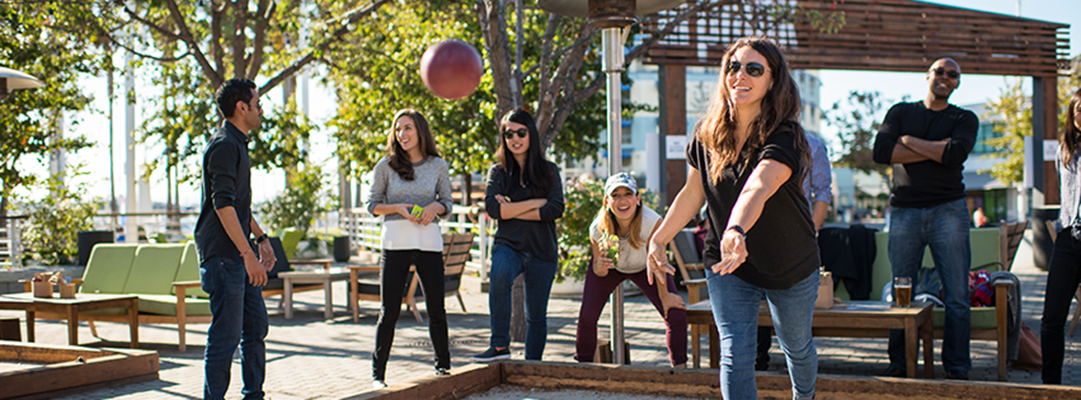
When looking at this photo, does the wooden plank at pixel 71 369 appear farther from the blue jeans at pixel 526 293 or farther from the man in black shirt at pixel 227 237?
the blue jeans at pixel 526 293

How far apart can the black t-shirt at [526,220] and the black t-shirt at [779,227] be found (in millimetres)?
2142

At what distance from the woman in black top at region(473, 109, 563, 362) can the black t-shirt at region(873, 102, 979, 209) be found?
204 cm

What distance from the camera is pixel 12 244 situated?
13164 millimetres

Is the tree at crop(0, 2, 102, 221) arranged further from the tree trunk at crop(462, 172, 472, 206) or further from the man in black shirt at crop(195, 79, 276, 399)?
the tree trunk at crop(462, 172, 472, 206)

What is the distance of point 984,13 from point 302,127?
1253 centimetres

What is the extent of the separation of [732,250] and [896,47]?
13.3 metres

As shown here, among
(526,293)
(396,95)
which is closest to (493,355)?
(526,293)

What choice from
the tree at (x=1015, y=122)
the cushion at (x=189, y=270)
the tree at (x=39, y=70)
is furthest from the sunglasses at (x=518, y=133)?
the tree at (x=1015, y=122)

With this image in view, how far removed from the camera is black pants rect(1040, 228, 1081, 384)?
14.2ft

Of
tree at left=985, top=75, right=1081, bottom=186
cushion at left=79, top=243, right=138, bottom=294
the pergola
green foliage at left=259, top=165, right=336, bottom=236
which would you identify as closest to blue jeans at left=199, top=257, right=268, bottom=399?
cushion at left=79, top=243, right=138, bottom=294

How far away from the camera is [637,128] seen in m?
56.5

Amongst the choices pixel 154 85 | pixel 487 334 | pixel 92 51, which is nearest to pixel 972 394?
pixel 487 334

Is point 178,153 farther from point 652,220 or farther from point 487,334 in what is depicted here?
point 652,220

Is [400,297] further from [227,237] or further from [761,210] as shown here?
[761,210]
